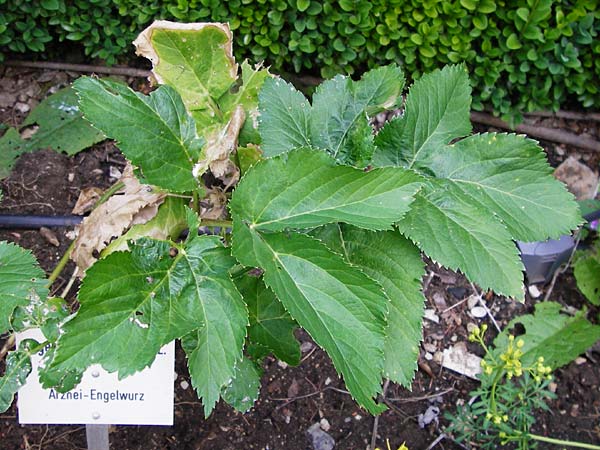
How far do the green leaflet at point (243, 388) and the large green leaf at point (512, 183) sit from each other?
18.7 inches

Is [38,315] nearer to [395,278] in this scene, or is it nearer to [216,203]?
[216,203]

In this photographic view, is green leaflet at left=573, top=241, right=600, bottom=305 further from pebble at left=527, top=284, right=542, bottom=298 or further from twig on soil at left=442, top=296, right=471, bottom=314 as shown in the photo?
twig on soil at left=442, top=296, right=471, bottom=314

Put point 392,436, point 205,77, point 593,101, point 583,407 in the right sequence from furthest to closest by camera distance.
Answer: point 593,101 < point 583,407 < point 392,436 < point 205,77

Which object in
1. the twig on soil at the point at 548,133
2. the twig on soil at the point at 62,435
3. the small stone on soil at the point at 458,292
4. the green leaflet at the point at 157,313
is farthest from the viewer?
the twig on soil at the point at 548,133

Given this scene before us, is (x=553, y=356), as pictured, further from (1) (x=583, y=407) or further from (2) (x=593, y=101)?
(2) (x=593, y=101)

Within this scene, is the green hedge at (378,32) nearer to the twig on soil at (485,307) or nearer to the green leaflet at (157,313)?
the twig on soil at (485,307)

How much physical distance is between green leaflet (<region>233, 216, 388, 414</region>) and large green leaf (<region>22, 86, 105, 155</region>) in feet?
4.06

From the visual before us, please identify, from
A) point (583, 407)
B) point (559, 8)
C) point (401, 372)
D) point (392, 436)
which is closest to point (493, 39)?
point (559, 8)

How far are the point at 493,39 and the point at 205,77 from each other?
4.25ft

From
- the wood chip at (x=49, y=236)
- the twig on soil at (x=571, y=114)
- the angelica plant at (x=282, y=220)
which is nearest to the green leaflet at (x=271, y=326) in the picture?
the angelica plant at (x=282, y=220)

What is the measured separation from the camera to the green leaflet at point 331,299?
800 millimetres

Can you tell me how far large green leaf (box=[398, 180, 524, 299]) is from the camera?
3.08 feet

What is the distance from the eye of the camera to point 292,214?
2.84ft

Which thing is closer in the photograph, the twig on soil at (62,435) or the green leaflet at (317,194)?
the green leaflet at (317,194)
